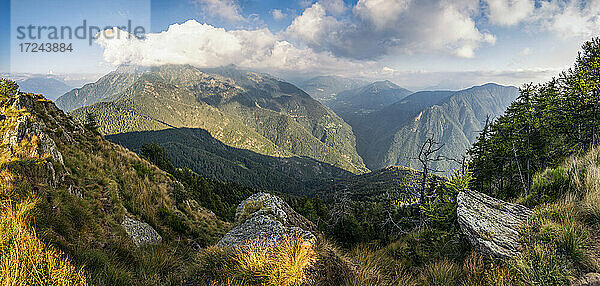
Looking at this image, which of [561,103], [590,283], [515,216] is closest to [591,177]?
[515,216]

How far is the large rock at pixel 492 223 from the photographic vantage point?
508 centimetres

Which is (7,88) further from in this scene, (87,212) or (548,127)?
(548,127)

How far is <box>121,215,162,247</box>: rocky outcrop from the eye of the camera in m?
6.92

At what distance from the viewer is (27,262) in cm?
288

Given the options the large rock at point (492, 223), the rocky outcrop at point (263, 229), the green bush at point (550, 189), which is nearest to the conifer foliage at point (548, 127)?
the green bush at point (550, 189)

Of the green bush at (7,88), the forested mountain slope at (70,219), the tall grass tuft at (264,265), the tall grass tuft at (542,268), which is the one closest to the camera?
the forested mountain slope at (70,219)

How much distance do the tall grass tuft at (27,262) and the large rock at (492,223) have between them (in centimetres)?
766

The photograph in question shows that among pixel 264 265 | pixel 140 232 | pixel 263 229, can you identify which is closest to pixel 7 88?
pixel 140 232

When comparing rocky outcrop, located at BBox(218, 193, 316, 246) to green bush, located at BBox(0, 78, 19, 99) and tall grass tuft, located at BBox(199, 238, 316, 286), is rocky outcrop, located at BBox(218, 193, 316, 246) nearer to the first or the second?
tall grass tuft, located at BBox(199, 238, 316, 286)

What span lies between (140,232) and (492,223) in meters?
10.6

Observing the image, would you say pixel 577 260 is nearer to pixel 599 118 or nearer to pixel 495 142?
pixel 599 118

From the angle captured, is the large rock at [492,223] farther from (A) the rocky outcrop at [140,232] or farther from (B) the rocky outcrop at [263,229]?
(A) the rocky outcrop at [140,232]

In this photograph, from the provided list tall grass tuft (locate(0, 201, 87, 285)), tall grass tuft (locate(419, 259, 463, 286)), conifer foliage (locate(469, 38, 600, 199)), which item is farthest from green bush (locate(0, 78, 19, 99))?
conifer foliage (locate(469, 38, 600, 199))

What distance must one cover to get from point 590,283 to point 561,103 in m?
20.7
